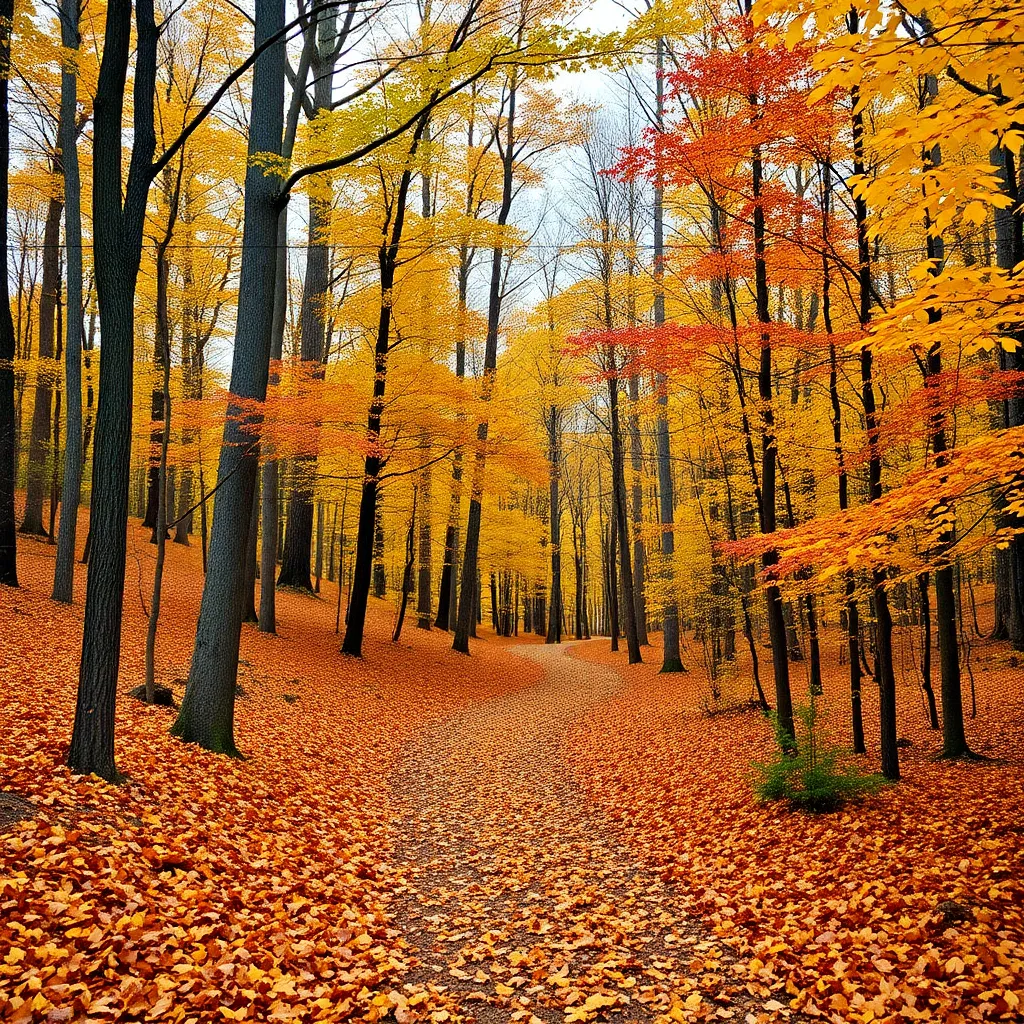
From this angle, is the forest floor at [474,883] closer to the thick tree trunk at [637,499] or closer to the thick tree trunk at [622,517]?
the thick tree trunk at [637,499]

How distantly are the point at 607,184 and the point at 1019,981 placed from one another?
19187 millimetres

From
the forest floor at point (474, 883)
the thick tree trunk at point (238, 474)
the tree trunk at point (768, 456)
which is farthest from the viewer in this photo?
the tree trunk at point (768, 456)

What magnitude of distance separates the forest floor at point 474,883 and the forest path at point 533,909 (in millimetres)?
23

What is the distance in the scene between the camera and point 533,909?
452 cm

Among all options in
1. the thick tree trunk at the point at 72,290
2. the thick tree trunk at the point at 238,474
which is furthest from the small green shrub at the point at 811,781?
the thick tree trunk at the point at 72,290

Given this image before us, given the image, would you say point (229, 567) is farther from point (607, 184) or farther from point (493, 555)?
point (493, 555)

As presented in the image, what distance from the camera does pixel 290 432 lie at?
10.7 m

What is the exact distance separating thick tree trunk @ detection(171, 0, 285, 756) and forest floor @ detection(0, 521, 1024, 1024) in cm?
58

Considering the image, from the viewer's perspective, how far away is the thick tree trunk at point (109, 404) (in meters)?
4.62

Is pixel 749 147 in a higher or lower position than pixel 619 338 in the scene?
higher

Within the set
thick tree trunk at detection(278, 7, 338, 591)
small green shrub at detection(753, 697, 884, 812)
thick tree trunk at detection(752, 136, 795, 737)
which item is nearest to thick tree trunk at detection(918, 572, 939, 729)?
thick tree trunk at detection(752, 136, 795, 737)

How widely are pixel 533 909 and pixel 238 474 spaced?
486cm

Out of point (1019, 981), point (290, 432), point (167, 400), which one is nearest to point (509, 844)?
point (1019, 981)

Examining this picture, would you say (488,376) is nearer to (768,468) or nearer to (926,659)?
(768,468)
